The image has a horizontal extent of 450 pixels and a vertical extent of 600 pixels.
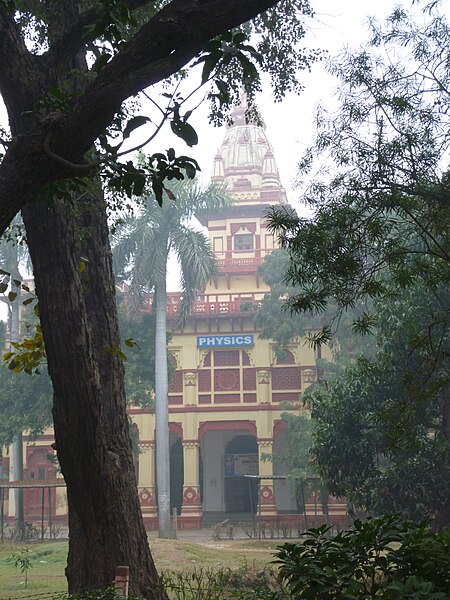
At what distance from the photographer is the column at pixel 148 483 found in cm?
2852

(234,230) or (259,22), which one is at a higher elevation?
(234,230)

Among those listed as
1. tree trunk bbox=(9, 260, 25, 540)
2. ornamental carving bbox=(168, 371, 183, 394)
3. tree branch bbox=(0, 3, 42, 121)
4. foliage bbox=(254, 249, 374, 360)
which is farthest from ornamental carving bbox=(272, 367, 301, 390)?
tree branch bbox=(0, 3, 42, 121)

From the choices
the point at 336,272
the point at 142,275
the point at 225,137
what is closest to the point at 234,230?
Answer: the point at 225,137

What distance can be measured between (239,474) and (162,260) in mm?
8992

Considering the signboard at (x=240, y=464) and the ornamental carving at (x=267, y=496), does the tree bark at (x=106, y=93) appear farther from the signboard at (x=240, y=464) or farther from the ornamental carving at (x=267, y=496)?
the signboard at (x=240, y=464)

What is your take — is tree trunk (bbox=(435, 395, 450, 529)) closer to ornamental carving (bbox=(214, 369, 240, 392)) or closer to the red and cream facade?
the red and cream facade

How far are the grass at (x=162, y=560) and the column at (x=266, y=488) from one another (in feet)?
15.4

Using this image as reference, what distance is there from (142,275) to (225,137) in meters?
13.6

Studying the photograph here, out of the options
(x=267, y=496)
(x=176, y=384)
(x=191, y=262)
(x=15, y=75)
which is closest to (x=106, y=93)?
(x=15, y=75)

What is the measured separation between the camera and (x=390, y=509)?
1602 centimetres

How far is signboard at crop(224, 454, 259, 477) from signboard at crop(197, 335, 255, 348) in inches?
175

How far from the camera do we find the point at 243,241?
34.7 meters

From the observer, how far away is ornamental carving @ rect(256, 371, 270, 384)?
96.2 feet

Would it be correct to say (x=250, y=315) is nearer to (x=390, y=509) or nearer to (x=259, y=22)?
(x=390, y=509)
